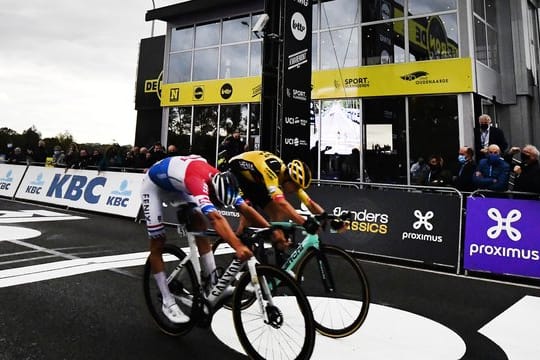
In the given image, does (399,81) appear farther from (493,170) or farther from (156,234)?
(156,234)

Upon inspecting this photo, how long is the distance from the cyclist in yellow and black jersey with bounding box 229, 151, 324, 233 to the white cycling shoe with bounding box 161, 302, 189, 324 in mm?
1293

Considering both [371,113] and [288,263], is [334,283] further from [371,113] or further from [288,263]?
[371,113]

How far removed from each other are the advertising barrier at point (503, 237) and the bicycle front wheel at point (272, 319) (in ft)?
15.1

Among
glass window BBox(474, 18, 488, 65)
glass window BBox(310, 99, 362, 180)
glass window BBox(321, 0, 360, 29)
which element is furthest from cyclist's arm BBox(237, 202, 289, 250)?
glass window BBox(321, 0, 360, 29)

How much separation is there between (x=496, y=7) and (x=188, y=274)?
621 inches

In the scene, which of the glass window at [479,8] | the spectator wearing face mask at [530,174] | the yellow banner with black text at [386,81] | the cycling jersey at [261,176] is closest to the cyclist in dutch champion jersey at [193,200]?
the cycling jersey at [261,176]

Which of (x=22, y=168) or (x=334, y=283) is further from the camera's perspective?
(x=22, y=168)

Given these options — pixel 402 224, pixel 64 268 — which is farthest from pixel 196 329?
pixel 402 224

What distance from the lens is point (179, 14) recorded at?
18.5 m

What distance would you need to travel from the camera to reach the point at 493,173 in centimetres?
705

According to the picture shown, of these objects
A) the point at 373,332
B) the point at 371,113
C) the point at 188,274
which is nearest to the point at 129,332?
the point at 188,274

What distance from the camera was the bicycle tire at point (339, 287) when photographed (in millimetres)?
3457

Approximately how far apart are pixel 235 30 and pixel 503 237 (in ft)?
47.0

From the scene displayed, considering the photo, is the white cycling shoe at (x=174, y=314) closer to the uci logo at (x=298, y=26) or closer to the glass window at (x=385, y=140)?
the uci logo at (x=298, y=26)
